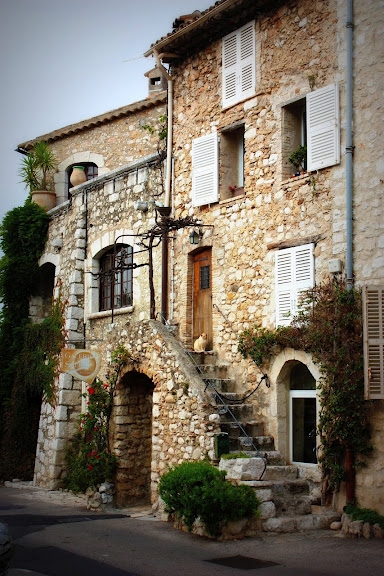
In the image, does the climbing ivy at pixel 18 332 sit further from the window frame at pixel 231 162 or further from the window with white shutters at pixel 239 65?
the window with white shutters at pixel 239 65

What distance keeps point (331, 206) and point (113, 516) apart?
6.19 m

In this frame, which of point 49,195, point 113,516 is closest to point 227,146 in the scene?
point 113,516

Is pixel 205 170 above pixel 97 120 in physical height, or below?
below

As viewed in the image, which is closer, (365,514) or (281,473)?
(365,514)

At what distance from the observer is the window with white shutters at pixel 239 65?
44.3ft

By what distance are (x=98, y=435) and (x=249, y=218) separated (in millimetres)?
5045

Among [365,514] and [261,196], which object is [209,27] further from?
[365,514]

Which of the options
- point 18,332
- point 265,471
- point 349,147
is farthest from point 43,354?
point 349,147

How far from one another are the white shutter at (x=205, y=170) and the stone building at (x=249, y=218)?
2 cm

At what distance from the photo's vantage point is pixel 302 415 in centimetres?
1204

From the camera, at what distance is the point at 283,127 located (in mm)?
12805

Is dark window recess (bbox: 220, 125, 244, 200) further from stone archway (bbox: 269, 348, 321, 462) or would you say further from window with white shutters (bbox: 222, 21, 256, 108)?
stone archway (bbox: 269, 348, 321, 462)

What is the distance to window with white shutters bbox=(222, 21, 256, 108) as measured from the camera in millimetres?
13516

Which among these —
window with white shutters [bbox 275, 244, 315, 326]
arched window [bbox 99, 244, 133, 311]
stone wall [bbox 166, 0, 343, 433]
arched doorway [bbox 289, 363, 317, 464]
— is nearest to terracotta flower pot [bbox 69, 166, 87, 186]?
arched window [bbox 99, 244, 133, 311]
